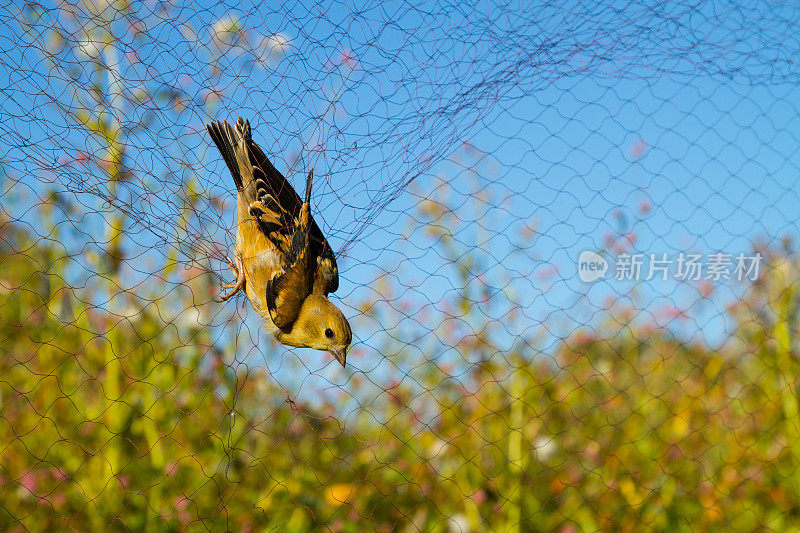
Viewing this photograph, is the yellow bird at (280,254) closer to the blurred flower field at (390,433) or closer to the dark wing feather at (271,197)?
the dark wing feather at (271,197)

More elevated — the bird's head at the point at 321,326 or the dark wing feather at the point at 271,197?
the dark wing feather at the point at 271,197

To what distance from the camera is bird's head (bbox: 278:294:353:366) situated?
3.05 feet

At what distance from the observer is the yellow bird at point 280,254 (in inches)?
36.1

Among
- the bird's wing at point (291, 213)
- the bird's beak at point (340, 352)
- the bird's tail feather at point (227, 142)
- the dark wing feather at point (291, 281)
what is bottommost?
the bird's beak at point (340, 352)

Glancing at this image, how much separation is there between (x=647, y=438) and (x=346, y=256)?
50.2 inches

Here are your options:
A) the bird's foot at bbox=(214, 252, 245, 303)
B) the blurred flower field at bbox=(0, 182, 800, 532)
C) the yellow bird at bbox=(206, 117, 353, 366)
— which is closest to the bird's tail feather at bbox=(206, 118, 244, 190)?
the yellow bird at bbox=(206, 117, 353, 366)

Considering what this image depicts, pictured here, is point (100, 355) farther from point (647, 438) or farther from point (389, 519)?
point (647, 438)

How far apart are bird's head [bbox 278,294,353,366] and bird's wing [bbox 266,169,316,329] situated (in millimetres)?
17

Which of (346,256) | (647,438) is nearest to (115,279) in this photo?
(346,256)

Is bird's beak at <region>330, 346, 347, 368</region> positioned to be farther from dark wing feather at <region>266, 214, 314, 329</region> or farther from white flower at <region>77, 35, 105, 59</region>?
white flower at <region>77, 35, 105, 59</region>

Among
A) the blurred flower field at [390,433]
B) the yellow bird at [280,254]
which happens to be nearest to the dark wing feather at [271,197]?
the yellow bird at [280,254]

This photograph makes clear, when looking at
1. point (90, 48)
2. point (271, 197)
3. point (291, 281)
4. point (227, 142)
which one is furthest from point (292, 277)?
point (90, 48)

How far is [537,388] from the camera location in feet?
5.62

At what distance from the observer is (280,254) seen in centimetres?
92
